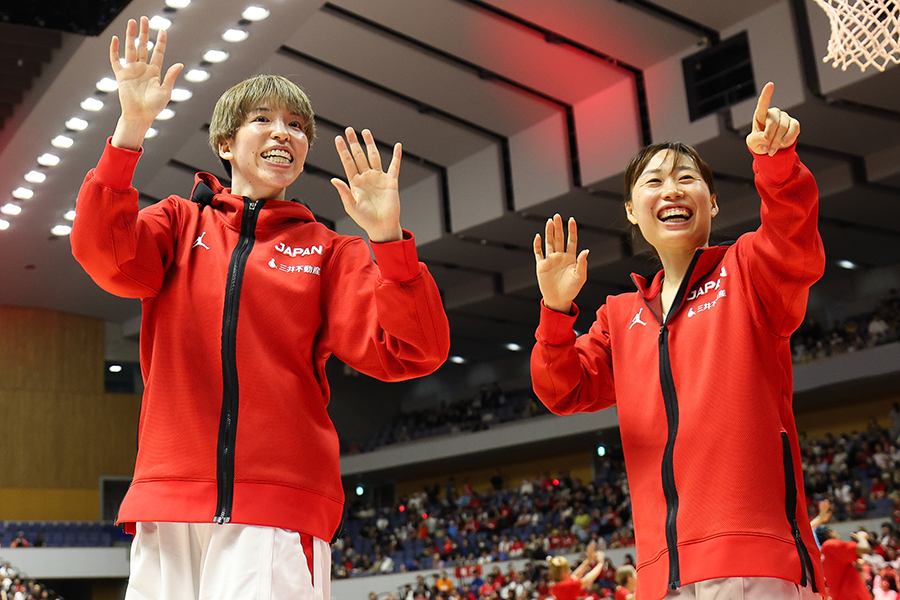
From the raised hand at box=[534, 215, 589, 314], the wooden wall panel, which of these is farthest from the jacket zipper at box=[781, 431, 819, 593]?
the wooden wall panel

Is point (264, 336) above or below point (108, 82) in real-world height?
below

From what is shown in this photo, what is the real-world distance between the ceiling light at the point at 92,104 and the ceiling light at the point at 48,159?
2.07 meters

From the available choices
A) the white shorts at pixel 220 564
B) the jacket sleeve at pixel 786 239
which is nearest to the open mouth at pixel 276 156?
the white shorts at pixel 220 564

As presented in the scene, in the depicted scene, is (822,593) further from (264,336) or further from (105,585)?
(105,585)

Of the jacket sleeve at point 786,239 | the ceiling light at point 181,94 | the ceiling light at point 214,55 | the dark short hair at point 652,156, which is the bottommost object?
the jacket sleeve at point 786,239

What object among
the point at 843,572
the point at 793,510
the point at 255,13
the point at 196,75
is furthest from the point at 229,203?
the point at 196,75

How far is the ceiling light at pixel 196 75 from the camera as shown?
52.3 ft

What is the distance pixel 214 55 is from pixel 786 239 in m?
14.5

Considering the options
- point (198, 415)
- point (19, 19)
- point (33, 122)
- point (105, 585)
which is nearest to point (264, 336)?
point (198, 415)

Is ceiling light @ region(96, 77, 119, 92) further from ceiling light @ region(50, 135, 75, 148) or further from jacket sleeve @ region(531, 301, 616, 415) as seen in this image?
jacket sleeve @ region(531, 301, 616, 415)

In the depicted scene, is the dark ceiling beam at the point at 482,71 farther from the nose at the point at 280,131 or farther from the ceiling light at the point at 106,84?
the nose at the point at 280,131

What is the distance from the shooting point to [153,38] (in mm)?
14766

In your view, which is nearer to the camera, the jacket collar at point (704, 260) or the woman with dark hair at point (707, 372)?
the woman with dark hair at point (707, 372)

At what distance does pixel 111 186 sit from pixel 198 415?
Result: 1.97ft
